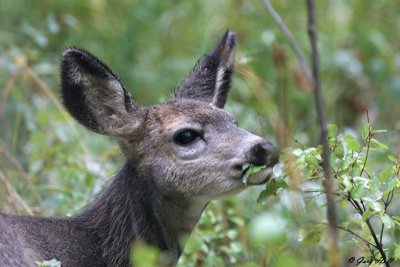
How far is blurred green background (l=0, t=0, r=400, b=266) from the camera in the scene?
7.27 m

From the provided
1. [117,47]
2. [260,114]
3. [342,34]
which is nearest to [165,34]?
[117,47]

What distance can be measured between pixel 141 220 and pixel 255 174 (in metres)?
0.77

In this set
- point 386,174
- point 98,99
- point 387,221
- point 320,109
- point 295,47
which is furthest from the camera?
point 98,99

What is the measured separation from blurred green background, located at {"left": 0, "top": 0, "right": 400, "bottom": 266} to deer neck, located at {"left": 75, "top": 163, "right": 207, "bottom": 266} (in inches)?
9.8

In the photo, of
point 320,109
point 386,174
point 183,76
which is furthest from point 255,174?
point 183,76

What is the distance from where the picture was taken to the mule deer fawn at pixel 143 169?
594 cm

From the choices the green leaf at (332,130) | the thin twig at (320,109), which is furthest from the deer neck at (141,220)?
the thin twig at (320,109)

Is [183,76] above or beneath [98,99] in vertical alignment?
above

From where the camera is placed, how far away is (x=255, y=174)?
230 inches

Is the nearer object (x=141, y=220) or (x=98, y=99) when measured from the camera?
(x=141, y=220)

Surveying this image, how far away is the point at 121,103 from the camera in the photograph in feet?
21.1

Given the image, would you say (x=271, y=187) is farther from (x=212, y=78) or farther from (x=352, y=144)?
(x=212, y=78)

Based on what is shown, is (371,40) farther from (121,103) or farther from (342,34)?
(121,103)

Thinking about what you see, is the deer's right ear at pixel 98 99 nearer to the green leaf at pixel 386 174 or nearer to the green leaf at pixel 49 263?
the green leaf at pixel 49 263
